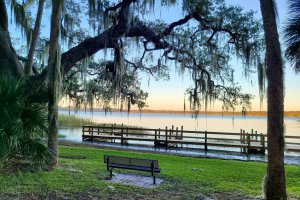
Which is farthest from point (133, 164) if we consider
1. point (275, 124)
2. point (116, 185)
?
point (275, 124)

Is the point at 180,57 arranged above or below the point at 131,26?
below

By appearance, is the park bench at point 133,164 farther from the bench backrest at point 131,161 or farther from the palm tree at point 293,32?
the palm tree at point 293,32

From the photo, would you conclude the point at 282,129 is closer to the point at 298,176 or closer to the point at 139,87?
the point at 298,176

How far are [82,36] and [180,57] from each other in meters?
5.80

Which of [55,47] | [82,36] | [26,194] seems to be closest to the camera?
[26,194]

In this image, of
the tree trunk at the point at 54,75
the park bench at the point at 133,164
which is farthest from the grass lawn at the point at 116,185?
the tree trunk at the point at 54,75

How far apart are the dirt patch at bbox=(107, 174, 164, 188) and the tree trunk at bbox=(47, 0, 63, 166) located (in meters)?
1.76

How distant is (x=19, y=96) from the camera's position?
20.5 ft

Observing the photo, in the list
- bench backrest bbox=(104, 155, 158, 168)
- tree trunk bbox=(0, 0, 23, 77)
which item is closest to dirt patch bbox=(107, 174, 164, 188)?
bench backrest bbox=(104, 155, 158, 168)

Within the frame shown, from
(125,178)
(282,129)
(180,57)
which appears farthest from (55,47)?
(282,129)

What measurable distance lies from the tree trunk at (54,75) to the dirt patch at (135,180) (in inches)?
69.2

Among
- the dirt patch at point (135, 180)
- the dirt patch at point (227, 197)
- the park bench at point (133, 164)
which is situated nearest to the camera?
the dirt patch at point (227, 197)

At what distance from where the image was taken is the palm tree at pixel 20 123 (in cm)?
573

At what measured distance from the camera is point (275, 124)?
604 centimetres
